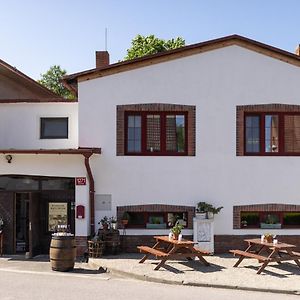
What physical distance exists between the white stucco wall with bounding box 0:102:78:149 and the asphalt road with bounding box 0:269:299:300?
568cm

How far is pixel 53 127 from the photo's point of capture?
17531 mm

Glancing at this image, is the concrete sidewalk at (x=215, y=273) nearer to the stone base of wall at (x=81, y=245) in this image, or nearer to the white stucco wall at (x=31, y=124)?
the stone base of wall at (x=81, y=245)

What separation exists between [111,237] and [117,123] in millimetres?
3708

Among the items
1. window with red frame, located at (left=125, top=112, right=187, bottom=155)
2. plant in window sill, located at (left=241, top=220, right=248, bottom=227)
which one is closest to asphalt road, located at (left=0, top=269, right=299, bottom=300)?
window with red frame, located at (left=125, top=112, right=187, bottom=155)

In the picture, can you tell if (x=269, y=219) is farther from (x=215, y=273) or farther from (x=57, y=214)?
(x=57, y=214)

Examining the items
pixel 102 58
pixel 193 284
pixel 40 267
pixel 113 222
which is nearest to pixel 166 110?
pixel 113 222

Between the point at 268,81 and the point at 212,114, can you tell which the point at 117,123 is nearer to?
the point at 212,114

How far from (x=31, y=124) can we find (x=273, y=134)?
Answer: 834cm

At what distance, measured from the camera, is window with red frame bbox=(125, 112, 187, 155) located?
16453mm

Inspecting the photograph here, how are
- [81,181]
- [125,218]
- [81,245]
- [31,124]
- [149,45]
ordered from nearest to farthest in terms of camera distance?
[81,245] < [81,181] < [125,218] < [31,124] < [149,45]

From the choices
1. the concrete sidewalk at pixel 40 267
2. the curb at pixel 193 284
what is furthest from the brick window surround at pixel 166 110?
the curb at pixel 193 284

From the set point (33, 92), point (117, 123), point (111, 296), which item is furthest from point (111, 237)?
point (33, 92)

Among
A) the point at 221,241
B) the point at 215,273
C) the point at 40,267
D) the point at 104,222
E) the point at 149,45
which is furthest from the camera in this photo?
the point at 149,45

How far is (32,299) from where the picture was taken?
33.2ft
